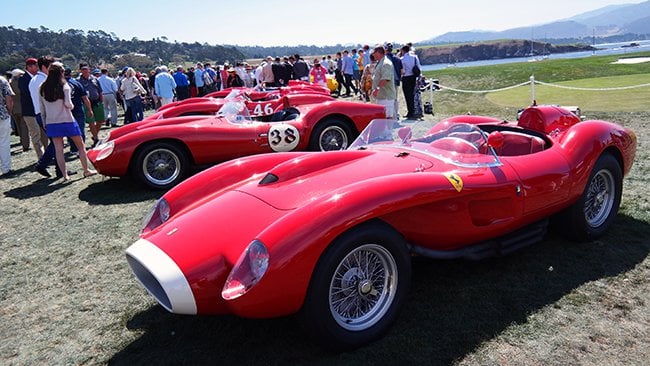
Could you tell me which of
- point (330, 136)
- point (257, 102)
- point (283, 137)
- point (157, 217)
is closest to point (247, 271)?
point (157, 217)

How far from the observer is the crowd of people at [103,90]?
7.20 metres

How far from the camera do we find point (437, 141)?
152 inches

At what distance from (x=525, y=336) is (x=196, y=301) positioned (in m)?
1.98

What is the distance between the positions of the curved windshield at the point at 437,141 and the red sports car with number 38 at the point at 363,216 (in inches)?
0.5

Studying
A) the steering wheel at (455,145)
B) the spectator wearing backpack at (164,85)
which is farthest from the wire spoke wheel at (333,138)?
the spectator wearing backpack at (164,85)

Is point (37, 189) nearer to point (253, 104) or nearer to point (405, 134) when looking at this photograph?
point (253, 104)

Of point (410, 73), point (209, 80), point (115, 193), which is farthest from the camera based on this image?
point (209, 80)

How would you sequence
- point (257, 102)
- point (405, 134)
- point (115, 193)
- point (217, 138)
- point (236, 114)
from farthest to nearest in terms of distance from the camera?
point (257, 102) → point (236, 114) → point (217, 138) → point (115, 193) → point (405, 134)

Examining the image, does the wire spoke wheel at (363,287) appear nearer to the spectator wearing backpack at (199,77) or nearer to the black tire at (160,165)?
the black tire at (160,165)

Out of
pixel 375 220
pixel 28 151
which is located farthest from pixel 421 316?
pixel 28 151

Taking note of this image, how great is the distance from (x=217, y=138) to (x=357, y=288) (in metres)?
4.66

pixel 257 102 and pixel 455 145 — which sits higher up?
pixel 257 102

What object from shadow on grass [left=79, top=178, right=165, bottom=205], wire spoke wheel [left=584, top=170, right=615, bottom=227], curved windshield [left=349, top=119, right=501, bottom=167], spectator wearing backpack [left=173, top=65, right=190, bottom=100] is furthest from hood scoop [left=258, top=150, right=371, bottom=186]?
spectator wearing backpack [left=173, top=65, right=190, bottom=100]

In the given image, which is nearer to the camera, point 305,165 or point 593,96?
point 305,165
